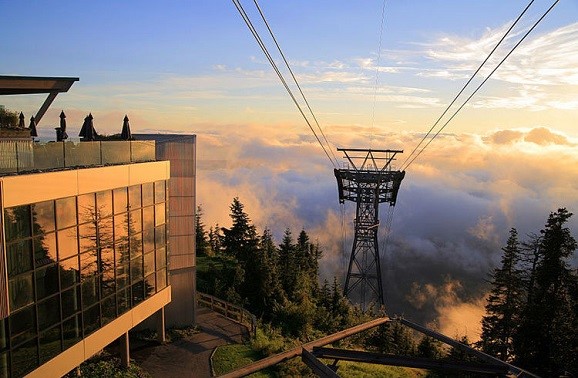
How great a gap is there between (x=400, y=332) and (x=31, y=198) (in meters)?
26.1

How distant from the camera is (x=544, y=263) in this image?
104 feet

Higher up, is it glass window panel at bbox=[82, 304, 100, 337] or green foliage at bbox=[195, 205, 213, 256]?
glass window panel at bbox=[82, 304, 100, 337]

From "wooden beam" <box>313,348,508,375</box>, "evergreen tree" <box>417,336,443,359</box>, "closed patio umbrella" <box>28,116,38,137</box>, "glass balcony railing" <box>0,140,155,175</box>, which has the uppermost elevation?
"closed patio umbrella" <box>28,116,38,137</box>

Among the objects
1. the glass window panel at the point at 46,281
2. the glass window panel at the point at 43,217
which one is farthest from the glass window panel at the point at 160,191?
the glass window panel at the point at 46,281

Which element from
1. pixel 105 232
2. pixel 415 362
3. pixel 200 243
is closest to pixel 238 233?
pixel 200 243

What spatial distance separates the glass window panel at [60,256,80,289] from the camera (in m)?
13.2

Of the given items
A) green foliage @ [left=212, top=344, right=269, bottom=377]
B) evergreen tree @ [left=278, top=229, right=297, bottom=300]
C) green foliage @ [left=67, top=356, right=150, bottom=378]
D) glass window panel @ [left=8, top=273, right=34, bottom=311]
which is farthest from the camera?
evergreen tree @ [left=278, top=229, right=297, bottom=300]

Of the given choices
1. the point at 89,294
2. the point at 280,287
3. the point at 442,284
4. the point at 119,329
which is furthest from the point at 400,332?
the point at 442,284

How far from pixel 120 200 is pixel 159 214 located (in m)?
3.10

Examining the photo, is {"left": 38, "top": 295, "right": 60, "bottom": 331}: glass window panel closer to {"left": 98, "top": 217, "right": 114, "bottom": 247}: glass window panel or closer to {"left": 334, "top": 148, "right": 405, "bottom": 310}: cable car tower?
{"left": 98, "top": 217, "right": 114, "bottom": 247}: glass window panel

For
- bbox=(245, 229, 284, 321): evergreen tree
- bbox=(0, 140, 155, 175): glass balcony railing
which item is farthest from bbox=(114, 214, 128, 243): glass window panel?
bbox=(245, 229, 284, 321): evergreen tree

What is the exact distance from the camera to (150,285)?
1878 cm

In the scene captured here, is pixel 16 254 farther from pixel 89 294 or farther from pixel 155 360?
pixel 155 360

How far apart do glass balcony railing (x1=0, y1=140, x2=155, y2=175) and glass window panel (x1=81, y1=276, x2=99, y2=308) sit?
3.88m
